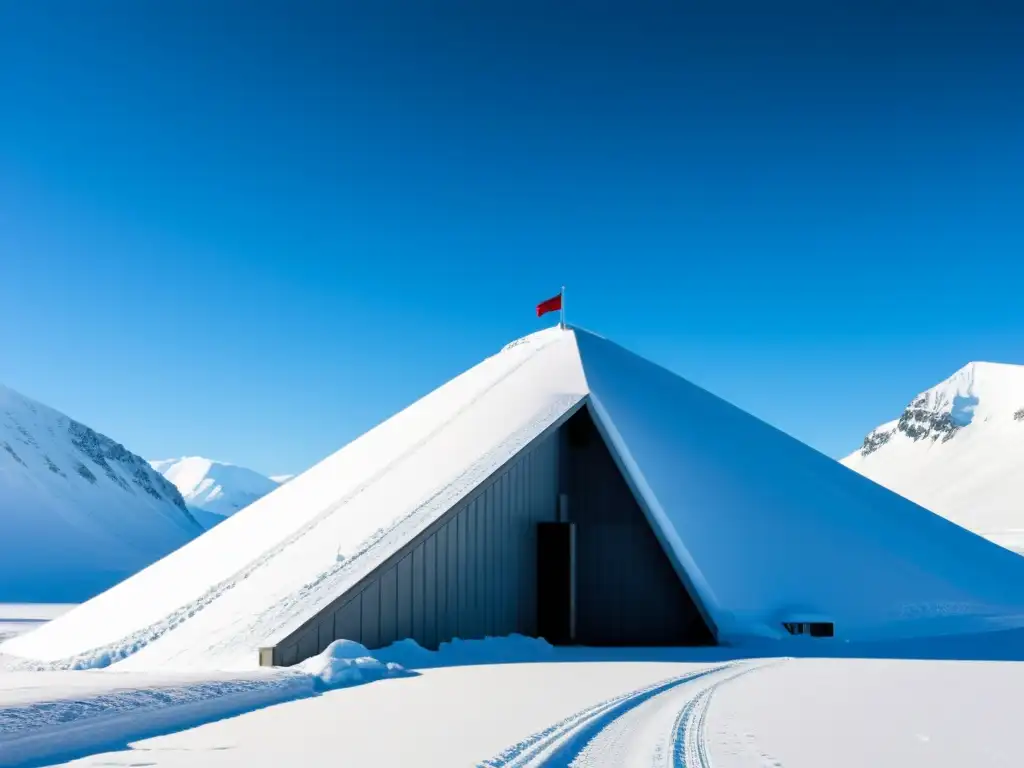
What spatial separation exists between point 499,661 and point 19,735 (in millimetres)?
9766

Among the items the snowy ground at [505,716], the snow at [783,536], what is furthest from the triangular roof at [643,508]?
the snowy ground at [505,716]

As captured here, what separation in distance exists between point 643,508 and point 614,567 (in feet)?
4.52

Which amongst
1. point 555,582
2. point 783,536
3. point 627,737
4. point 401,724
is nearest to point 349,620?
point 401,724

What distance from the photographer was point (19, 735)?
6910 mm

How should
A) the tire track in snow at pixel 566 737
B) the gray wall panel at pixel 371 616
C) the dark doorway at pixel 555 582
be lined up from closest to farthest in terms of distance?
the tire track in snow at pixel 566 737 → the gray wall panel at pixel 371 616 → the dark doorway at pixel 555 582

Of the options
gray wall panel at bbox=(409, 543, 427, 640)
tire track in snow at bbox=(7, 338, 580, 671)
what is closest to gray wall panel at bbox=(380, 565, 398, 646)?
gray wall panel at bbox=(409, 543, 427, 640)

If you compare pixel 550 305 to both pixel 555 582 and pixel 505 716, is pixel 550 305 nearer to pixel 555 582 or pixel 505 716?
pixel 555 582

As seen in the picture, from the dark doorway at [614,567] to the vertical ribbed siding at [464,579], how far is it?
0.79 metres

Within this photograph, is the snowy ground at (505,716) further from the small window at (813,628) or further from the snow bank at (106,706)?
the small window at (813,628)

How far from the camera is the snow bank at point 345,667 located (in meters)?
11.7

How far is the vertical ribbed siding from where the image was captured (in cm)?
1487

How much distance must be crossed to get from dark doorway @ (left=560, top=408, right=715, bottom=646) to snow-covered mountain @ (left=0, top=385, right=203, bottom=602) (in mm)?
48395

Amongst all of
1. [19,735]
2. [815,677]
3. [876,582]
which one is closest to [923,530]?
[876,582]

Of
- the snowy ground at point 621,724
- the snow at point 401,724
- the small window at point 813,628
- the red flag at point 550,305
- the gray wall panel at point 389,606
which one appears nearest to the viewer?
the snow at point 401,724
